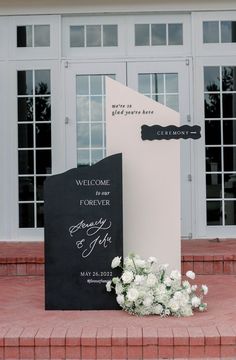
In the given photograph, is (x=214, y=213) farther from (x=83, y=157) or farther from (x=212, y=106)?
(x=83, y=157)

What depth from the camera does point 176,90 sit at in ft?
23.5

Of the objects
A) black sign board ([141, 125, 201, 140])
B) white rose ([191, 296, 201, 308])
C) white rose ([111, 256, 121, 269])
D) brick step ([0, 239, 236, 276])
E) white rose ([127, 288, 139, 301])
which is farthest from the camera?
brick step ([0, 239, 236, 276])

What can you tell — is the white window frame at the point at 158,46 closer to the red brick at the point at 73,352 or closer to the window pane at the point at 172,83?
the window pane at the point at 172,83

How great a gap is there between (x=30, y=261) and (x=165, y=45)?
3306 millimetres

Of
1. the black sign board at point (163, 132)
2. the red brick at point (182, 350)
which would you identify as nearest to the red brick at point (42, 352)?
the red brick at point (182, 350)

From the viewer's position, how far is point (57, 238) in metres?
4.43

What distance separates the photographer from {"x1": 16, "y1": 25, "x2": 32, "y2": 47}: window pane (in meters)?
7.20

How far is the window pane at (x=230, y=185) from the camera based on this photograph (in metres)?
7.16

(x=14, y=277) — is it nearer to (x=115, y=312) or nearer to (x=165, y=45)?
(x=115, y=312)

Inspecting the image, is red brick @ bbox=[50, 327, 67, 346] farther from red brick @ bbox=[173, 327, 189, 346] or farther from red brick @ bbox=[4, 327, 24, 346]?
Answer: red brick @ bbox=[173, 327, 189, 346]

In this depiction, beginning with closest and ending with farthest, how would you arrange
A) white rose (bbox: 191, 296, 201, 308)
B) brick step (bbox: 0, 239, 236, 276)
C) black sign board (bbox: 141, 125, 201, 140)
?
white rose (bbox: 191, 296, 201, 308) < black sign board (bbox: 141, 125, 201, 140) < brick step (bbox: 0, 239, 236, 276)

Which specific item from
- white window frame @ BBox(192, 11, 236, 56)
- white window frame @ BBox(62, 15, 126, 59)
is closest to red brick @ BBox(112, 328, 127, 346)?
white window frame @ BBox(62, 15, 126, 59)

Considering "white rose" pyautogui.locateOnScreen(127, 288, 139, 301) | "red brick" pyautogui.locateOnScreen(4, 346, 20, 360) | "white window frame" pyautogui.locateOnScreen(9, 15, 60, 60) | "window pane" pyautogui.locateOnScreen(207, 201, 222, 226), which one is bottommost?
"red brick" pyautogui.locateOnScreen(4, 346, 20, 360)

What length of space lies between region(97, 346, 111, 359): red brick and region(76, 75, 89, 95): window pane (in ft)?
13.7
